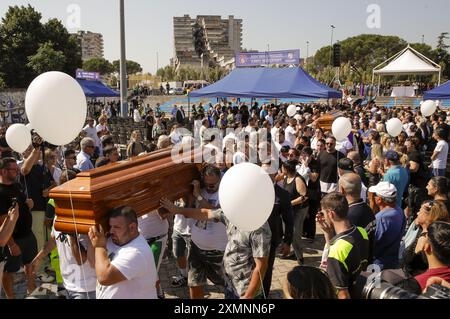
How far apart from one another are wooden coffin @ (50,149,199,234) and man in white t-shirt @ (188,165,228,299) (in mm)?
321

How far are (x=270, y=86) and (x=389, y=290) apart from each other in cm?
1183

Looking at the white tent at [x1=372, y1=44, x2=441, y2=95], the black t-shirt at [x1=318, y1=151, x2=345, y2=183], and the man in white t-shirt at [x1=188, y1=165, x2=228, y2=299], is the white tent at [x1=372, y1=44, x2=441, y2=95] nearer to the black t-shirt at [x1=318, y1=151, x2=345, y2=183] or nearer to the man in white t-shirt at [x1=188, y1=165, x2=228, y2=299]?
the black t-shirt at [x1=318, y1=151, x2=345, y2=183]

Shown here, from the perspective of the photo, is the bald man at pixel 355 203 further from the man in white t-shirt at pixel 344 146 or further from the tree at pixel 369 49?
the tree at pixel 369 49

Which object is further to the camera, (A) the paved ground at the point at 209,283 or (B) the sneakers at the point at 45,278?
(B) the sneakers at the point at 45,278

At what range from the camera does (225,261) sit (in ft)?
9.91

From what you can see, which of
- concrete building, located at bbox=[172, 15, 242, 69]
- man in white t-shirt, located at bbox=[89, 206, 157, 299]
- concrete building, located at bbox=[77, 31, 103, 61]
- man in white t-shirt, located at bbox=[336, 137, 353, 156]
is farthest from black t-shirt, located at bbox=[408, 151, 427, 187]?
concrete building, located at bbox=[77, 31, 103, 61]

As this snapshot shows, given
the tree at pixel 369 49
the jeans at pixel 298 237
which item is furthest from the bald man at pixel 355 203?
the tree at pixel 369 49

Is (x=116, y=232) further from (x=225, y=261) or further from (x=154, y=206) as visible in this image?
(x=225, y=261)

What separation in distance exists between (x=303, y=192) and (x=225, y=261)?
225cm

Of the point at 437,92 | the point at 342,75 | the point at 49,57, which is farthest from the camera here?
the point at 342,75

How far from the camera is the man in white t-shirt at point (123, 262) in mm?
2266

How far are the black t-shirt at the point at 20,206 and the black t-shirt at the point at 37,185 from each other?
0.63 metres

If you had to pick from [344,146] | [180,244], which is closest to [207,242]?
[180,244]
